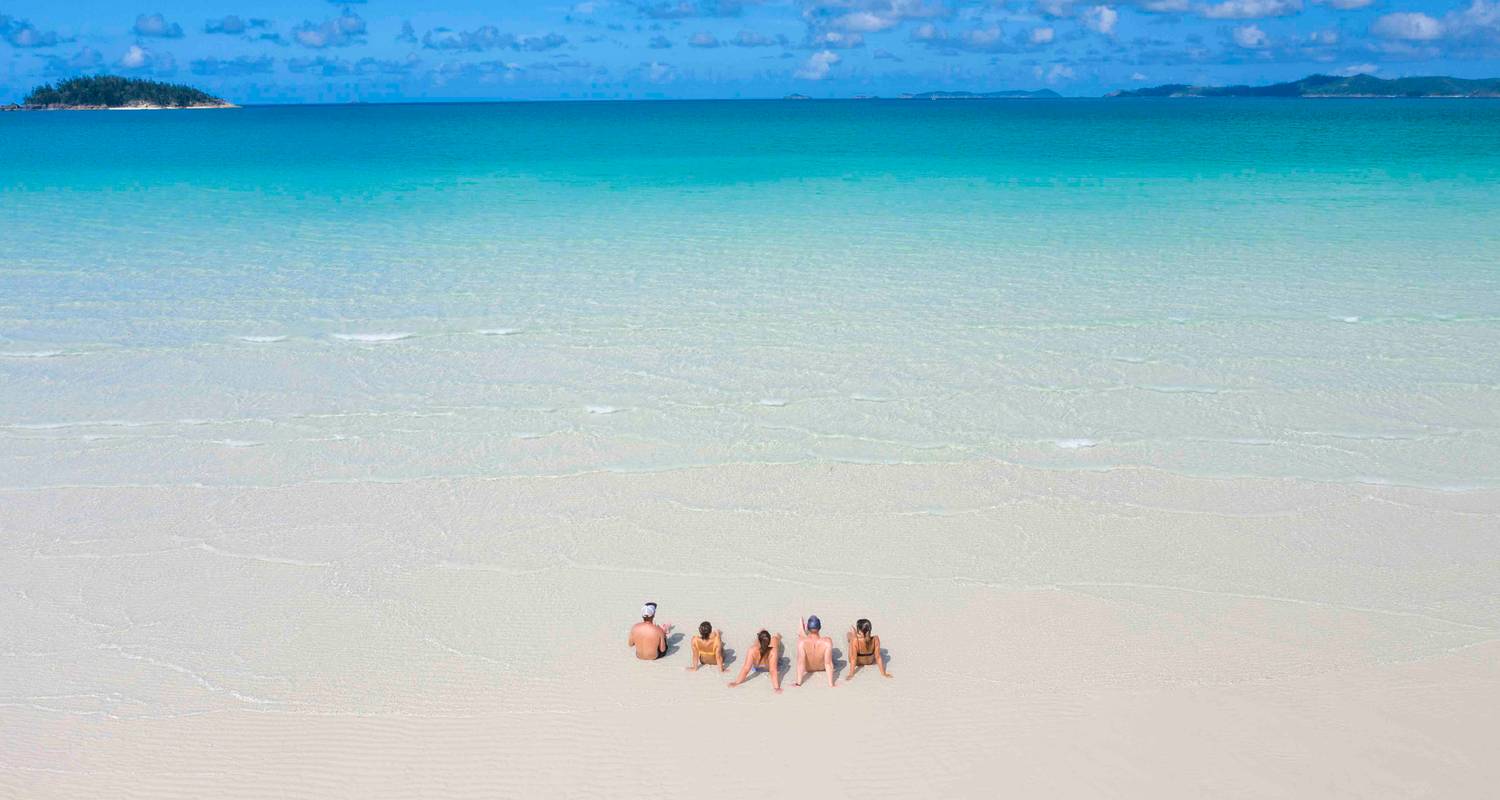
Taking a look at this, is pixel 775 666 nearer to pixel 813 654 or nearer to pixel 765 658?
pixel 765 658

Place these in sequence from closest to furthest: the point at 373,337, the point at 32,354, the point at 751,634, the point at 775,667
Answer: the point at 775,667
the point at 751,634
the point at 32,354
the point at 373,337

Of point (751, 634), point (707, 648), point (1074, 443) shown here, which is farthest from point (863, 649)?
point (1074, 443)

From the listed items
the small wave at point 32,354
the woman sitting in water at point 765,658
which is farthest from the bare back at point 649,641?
the small wave at point 32,354

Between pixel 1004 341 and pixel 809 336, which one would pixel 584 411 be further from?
pixel 1004 341

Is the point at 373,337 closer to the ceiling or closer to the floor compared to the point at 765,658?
closer to the ceiling

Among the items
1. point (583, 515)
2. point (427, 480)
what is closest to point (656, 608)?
point (583, 515)

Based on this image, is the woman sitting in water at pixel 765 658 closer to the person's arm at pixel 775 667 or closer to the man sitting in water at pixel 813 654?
the person's arm at pixel 775 667

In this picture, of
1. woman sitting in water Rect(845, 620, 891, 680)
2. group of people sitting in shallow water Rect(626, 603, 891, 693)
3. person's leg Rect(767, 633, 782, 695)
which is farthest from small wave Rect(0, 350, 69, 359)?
woman sitting in water Rect(845, 620, 891, 680)
